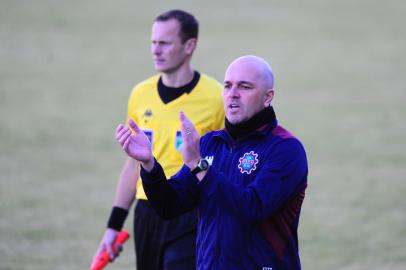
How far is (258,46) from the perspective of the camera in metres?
25.1

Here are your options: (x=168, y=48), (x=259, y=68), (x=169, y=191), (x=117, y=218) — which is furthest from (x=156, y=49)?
(x=169, y=191)

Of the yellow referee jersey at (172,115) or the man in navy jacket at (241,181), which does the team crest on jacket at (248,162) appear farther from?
the yellow referee jersey at (172,115)

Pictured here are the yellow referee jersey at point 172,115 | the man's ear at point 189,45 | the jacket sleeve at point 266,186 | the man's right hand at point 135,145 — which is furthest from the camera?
the man's ear at point 189,45

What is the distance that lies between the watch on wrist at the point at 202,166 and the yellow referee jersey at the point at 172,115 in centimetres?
190

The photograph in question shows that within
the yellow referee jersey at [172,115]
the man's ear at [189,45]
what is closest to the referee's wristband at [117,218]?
the yellow referee jersey at [172,115]

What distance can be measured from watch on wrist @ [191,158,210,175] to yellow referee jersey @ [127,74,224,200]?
190 cm

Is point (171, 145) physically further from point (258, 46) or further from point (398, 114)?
point (258, 46)

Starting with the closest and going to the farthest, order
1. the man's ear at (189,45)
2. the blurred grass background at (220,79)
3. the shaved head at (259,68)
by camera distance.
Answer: the shaved head at (259,68) < the man's ear at (189,45) < the blurred grass background at (220,79)

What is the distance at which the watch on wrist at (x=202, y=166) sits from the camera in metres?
4.35

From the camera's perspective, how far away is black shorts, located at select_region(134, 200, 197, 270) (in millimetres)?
6219

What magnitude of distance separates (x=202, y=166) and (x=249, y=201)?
29 centimetres

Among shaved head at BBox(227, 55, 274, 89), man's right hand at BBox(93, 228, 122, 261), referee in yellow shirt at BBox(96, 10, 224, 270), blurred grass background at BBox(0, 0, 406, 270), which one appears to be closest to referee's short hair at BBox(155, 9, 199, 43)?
referee in yellow shirt at BBox(96, 10, 224, 270)

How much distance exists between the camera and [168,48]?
21.9 ft

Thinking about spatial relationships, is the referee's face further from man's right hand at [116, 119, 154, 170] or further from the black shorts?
man's right hand at [116, 119, 154, 170]
